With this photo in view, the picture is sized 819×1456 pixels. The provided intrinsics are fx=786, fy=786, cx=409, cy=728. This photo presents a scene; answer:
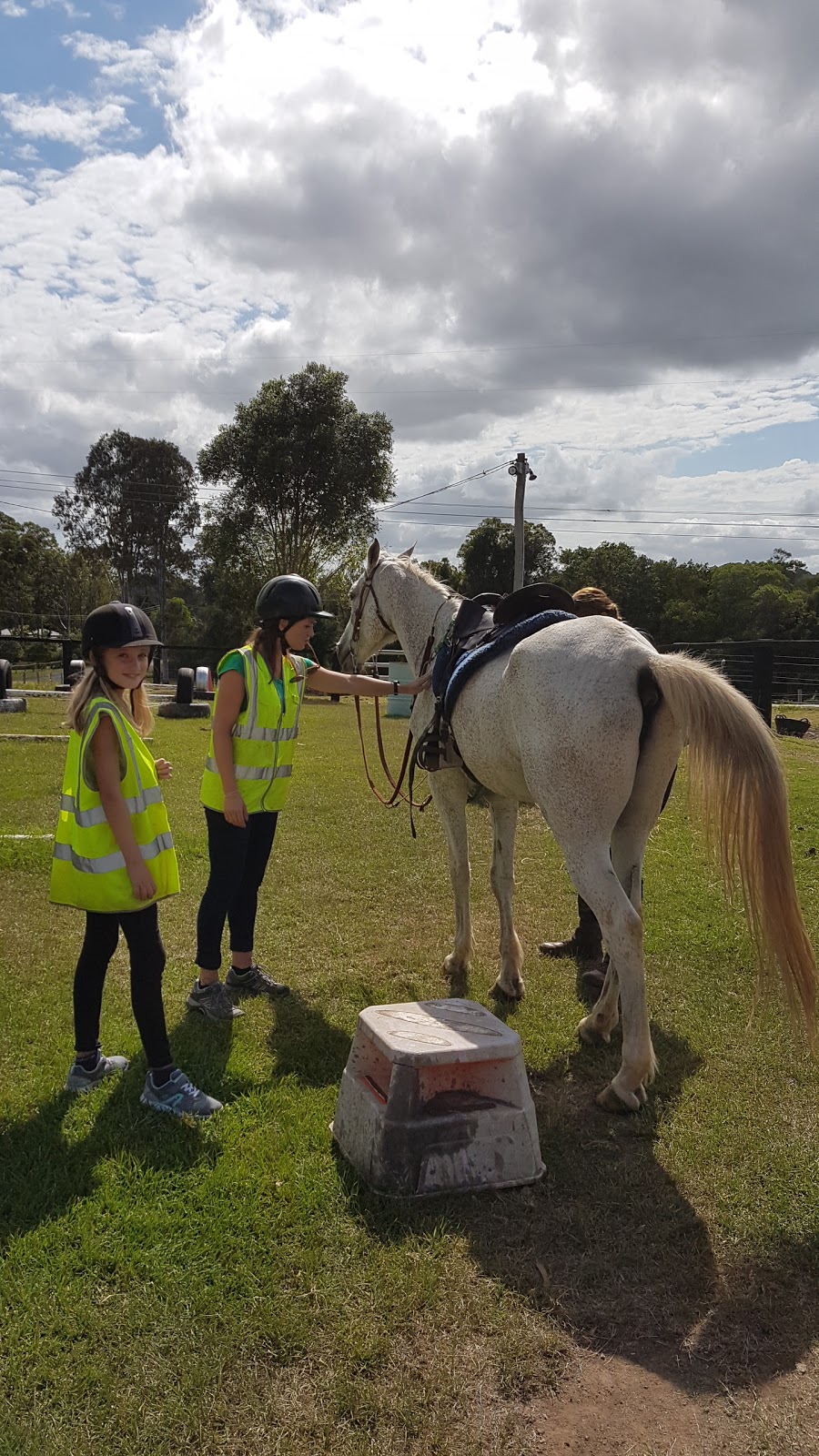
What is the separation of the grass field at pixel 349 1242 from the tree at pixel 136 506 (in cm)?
4294

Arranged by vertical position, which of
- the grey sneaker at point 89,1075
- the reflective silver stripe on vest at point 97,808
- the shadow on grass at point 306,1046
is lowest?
the shadow on grass at point 306,1046

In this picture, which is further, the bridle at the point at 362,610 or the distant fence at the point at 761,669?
the distant fence at the point at 761,669

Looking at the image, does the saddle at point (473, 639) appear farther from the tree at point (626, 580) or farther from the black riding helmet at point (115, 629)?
the tree at point (626, 580)

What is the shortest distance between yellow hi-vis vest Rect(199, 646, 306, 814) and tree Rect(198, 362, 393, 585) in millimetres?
26890

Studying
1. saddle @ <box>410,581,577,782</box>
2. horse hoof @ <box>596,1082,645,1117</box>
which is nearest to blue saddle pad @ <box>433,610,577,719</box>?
saddle @ <box>410,581,577,782</box>

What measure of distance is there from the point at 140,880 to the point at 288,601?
160 centimetres

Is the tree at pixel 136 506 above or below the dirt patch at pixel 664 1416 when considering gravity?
above

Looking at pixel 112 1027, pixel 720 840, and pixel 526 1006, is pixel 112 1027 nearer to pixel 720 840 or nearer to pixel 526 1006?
pixel 526 1006

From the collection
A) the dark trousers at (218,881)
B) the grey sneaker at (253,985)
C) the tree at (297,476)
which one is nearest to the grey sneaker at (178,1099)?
the dark trousers at (218,881)

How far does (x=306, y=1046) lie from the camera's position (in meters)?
3.67

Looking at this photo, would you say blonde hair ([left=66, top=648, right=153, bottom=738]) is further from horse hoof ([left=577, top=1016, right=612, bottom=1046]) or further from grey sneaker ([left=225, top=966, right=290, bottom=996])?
horse hoof ([left=577, top=1016, right=612, bottom=1046])

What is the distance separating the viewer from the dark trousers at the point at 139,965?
3025mm

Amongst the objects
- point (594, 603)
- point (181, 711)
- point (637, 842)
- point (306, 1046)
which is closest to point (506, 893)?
point (637, 842)

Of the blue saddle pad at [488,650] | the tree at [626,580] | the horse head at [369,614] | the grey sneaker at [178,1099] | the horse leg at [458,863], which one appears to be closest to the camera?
the grey sneaker at [178,1099]
